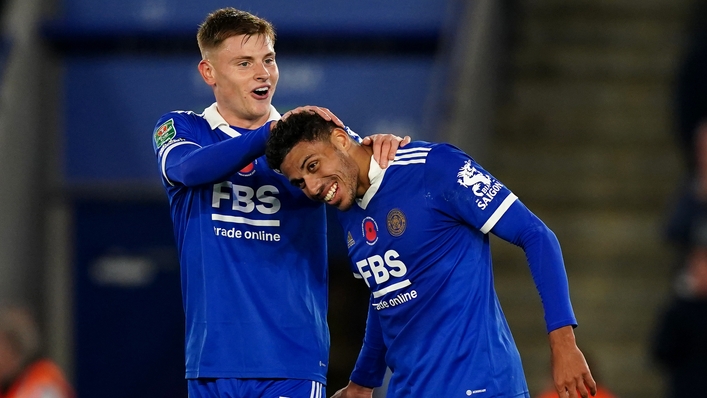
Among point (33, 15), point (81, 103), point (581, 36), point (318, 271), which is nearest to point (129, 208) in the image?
point (81, 103)

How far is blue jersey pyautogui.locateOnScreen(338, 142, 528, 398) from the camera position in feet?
12.2

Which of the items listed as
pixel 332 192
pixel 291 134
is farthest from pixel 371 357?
pixel 291 134

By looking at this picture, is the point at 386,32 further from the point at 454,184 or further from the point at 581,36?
the point at 454,184

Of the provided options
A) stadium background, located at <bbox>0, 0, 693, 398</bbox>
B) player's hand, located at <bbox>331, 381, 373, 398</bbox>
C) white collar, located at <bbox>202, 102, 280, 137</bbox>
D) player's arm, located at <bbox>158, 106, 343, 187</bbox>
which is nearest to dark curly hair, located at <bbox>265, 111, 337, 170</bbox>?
player's arm, located at <bbox>158, 106, 343, 187</bbox>

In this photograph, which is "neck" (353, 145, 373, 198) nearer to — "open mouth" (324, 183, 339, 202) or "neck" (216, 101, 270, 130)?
"open mouth" (324, 183, 339, 202)

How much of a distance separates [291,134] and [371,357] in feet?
3.02

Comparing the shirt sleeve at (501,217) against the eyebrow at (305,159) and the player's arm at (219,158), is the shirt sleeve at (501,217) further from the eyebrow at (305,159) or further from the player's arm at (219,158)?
the player's arm at (219,158)

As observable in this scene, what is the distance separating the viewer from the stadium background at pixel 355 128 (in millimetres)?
8305

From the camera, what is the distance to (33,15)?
8547 millimetres

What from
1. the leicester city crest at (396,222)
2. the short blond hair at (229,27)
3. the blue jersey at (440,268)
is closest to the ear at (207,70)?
the short blond hair at (229,27)

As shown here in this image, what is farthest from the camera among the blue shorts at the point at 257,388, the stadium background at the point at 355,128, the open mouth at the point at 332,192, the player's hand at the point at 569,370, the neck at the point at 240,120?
the stadium background at the point at 355,128

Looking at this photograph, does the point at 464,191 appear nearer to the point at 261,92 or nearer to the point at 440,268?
the point at 440,268

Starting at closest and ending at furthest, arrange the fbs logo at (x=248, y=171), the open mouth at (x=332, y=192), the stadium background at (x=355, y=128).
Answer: the open mouth at (x=332, y=192) → the fbs logo at (x=248, y=171) → the stadium background at (x=355, y=128)

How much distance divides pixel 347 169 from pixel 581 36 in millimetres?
5973
